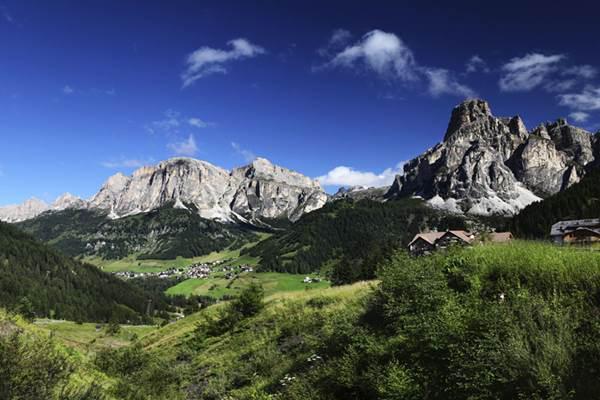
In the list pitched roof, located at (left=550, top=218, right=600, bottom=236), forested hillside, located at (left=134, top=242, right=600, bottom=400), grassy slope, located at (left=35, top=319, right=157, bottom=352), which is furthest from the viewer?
grassy slope, located at (left=35, top=319, right=157, bottom=352)

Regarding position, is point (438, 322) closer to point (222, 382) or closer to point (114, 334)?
point (222, 382)

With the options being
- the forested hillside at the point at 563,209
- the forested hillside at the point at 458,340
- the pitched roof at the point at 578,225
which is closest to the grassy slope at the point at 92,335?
the forested hillside at the point at 458,340

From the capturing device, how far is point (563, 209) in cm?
14512

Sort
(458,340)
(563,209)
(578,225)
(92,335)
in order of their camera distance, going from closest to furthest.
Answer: (458,340)
(578,225)
(92,335)
(563,209)

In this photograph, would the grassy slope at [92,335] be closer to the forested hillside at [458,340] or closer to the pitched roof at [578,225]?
the forested hillside at [458,340]

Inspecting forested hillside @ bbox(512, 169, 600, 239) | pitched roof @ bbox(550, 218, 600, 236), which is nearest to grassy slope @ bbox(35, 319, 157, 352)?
pitched roof @ bbox(550, 218, 600, 236)

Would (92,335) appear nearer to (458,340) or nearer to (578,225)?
(578,225)

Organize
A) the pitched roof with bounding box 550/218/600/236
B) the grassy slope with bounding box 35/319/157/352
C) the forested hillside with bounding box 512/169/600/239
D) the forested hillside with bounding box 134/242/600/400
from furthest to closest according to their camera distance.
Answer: the forested hillside with bounding box 512/169/600/239 → the grassy slope with bounding box 35/319/157/352 → the pitched roof with bounding box 550/218/600/236 → the forested hillside with bounding box 134/242/600/400

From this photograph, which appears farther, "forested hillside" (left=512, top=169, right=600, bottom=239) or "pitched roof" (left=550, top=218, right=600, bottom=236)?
"forested hillside" (left=512, top=169, right=600, bottom=239)

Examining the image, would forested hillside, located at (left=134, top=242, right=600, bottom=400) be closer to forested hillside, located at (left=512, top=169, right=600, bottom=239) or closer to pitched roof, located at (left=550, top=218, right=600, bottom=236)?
pitched roof, located at (left=550, top=218, right=600, bottom=236)

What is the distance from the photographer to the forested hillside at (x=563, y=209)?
438 ft

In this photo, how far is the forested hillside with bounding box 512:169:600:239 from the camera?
5256 inches

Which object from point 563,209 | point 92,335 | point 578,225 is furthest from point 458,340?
point 563,209

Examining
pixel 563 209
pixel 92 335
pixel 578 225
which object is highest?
pixel 563 209
